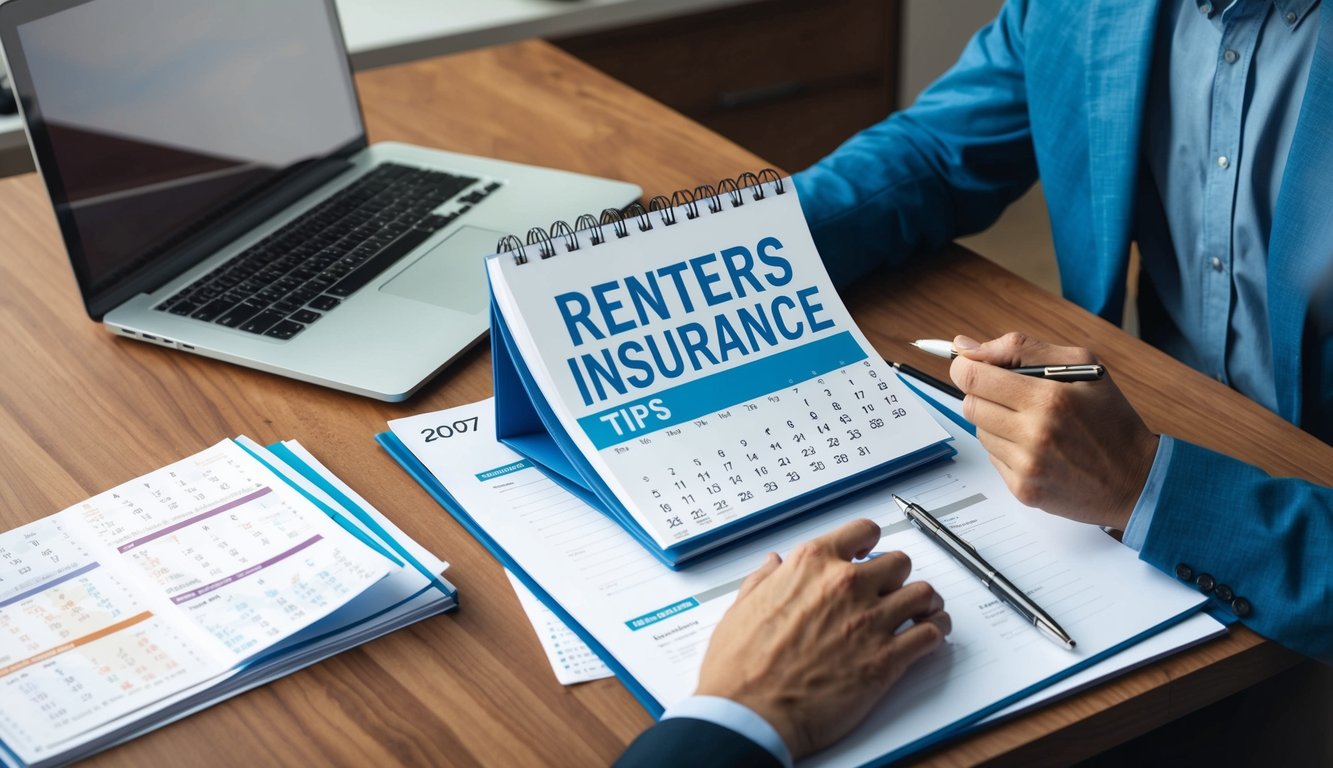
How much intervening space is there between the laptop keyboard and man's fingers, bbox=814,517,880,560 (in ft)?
1.73

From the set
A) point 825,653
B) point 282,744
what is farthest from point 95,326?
point 825,653

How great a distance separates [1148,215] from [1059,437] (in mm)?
557

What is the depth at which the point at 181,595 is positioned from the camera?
748 millimetres

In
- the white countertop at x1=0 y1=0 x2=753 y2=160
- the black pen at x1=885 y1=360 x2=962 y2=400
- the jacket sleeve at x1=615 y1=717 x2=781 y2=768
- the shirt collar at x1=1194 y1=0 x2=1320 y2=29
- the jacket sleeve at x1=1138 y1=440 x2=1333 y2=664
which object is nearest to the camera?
the jacket sleeve at x1=615 y1=717 x2=781 y2=768

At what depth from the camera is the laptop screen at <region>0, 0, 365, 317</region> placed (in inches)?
39.8

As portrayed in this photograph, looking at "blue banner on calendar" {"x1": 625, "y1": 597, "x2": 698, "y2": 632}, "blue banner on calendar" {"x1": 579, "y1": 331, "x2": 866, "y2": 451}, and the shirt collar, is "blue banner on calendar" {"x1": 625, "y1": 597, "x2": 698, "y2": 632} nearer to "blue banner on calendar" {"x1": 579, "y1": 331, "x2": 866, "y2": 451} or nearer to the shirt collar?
"blue banner on calendar" {"x1": 579, "y1": 331, "x2": 866, "y2": 451}

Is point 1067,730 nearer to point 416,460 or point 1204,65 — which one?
point 416,460

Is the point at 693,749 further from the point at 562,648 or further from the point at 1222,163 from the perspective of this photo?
the point at 1222,163

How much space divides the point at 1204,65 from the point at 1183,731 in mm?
603

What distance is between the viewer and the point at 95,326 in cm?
108

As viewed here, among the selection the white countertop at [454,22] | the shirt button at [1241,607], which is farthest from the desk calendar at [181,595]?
the white countertop at [454,22]

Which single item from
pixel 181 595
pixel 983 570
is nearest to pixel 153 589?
pixel 181 595

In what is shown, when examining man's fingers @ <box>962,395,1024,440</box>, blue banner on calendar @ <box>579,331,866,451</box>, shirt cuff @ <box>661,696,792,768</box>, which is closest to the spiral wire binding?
blue banner on calendar @ <box>579,331,866,451</box>

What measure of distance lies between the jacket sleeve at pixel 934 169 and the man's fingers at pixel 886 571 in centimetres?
40
